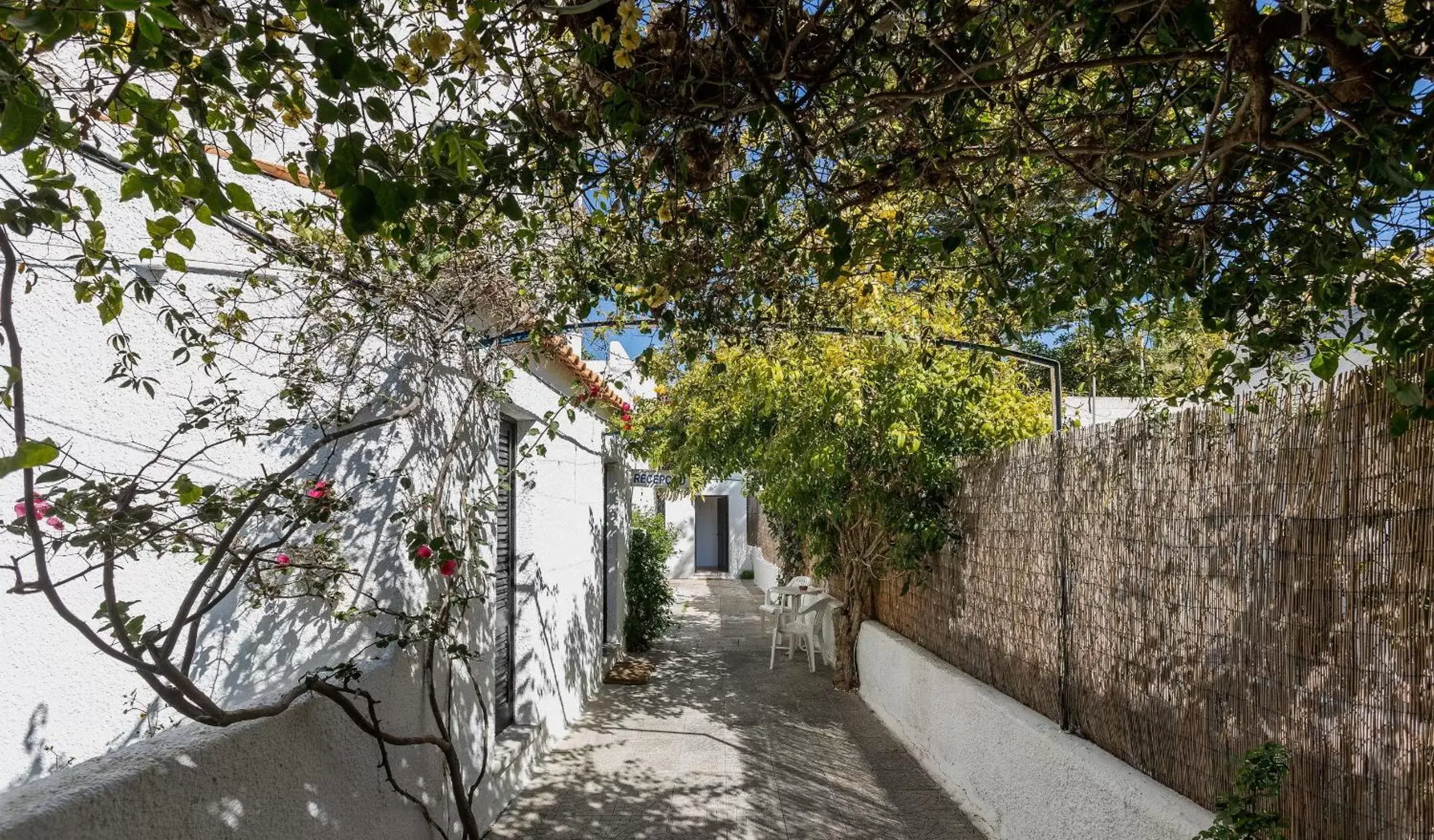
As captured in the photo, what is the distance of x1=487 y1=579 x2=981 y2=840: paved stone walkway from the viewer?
483cm

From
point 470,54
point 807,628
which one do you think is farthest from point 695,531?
point 470,54

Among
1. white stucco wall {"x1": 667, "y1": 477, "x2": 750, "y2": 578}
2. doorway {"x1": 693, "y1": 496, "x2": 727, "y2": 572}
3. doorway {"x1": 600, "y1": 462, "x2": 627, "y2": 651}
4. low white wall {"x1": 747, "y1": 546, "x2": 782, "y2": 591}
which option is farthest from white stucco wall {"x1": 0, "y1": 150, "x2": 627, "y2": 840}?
doorway {"x1": 693, "y1": 496, "x2": 727, "y2": 572}

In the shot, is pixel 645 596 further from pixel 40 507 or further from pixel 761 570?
pixel 40 507

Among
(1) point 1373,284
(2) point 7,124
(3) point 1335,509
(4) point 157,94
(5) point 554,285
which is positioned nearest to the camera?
(2) point 7,124

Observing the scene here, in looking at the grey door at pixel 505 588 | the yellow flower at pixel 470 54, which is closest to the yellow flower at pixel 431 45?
the yellow flower at pixel 470 54

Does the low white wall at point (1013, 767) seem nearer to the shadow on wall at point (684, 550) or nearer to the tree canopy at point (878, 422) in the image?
the tree canopy at point (878, 422)

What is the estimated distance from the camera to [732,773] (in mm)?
5773

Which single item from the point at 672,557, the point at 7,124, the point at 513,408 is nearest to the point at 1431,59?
the point at 7,124

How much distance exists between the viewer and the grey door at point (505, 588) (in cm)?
575

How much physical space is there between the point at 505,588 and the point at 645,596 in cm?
506

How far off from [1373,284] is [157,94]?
4728 mm

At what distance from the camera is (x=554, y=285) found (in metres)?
4.55

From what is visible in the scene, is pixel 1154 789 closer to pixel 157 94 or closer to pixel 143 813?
pixel 143 813

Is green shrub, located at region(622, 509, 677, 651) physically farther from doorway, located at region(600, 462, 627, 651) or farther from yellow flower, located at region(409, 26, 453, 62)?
yellow flower, located at region(409, 26, 453, 62)
